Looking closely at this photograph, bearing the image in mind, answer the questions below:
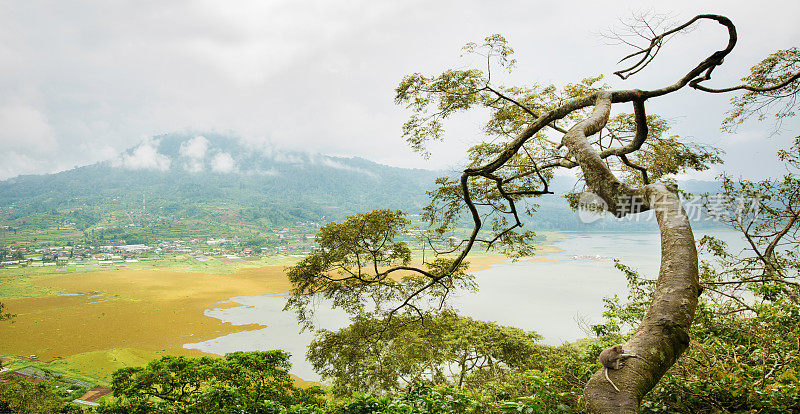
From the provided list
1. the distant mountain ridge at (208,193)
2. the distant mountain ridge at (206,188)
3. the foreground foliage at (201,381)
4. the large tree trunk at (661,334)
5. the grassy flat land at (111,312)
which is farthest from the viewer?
the distant mountain ridge at (206,188)

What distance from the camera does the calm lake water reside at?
1316 centimetres

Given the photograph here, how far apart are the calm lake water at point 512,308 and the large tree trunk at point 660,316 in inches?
309

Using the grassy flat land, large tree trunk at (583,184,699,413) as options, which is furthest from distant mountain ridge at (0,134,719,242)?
large tree trunk at (583,184,699,413)

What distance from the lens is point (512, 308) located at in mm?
15922

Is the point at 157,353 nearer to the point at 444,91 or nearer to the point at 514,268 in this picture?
the point at 444,91

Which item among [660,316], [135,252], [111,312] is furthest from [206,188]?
[660,316]

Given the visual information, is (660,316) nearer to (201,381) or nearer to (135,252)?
(201,381)

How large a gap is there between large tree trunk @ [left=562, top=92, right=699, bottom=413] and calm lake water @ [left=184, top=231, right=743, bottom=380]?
25.8 ft

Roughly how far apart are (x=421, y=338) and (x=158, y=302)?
71.4ft

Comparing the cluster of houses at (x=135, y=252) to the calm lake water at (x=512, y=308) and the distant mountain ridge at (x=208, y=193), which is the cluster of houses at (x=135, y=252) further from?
the calm lake water at (x=512, y=308)

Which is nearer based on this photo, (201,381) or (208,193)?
(201,381)

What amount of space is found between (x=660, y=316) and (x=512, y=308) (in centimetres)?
1624

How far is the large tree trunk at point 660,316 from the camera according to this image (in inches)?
Result: 37.4

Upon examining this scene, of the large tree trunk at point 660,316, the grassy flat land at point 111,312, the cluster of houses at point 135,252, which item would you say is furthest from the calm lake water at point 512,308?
the cluster of houses at point 135,252
